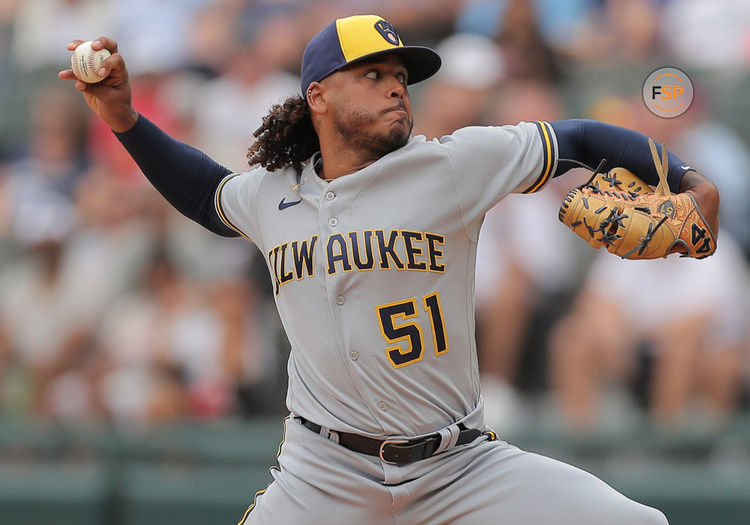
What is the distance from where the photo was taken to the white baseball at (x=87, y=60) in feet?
10.6

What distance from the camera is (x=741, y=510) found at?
205 inches

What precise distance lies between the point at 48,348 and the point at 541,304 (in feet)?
10.1

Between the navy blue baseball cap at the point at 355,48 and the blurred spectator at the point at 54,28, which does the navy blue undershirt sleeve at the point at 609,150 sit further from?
the blurred spectator at the point at 54,28

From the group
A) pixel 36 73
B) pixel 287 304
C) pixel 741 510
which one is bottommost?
pixel 741 510

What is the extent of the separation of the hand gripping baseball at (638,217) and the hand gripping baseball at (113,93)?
141cm

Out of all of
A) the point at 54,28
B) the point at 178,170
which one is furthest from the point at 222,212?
the point at 54,28

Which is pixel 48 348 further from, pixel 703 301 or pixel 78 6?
pixel 703 301

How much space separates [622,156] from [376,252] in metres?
0.74

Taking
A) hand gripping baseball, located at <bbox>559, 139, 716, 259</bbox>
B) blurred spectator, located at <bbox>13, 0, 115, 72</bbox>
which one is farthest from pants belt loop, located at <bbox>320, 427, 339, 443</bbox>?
blurred spectator, located at <bbox>13, 0, 115, 72</bbox>

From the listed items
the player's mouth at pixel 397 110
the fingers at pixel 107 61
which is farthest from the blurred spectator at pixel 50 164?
the player's mouth at pixel 397 110

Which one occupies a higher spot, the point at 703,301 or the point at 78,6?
the point at 78,6

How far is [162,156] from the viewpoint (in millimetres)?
3455

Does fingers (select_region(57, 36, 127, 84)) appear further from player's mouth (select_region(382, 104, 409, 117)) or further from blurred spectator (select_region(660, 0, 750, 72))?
blurred spectator (select_region(660, 0, 750, 72))

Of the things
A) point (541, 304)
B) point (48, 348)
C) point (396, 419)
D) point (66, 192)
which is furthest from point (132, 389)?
point (396, 419)
